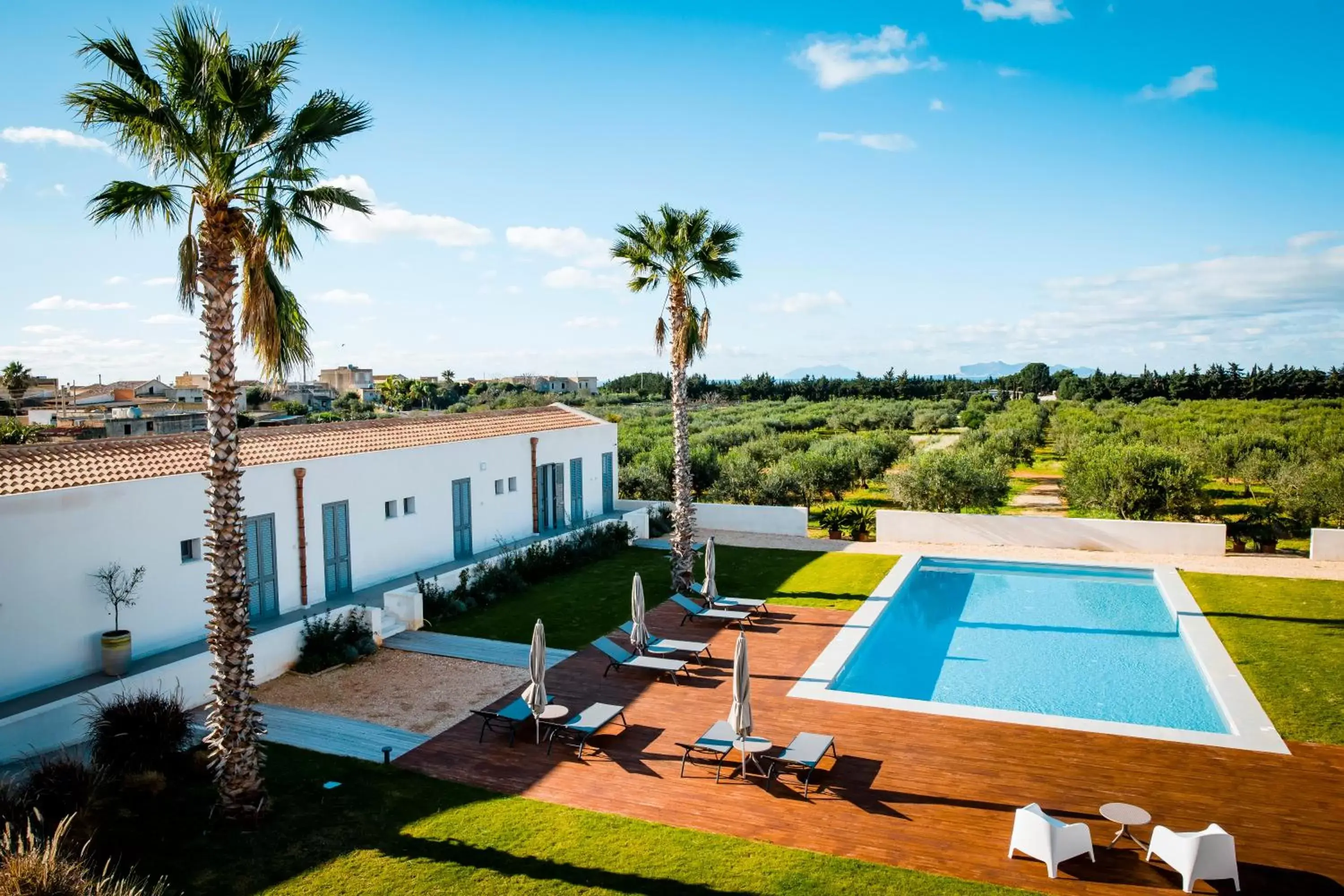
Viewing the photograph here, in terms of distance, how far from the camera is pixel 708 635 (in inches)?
548

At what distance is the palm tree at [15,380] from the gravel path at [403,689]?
55.7 meters

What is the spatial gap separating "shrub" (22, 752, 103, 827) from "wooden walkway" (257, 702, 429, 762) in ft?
6.53

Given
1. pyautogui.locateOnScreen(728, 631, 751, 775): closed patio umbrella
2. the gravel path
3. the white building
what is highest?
the white building

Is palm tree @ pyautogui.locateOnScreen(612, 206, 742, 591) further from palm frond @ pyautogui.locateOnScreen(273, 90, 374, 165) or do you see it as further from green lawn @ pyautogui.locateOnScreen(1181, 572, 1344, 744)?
green lawn @ pyautogui.locateOnScreen(1181, 572, 1344, 744)

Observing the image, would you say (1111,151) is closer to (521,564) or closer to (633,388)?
(521,564)

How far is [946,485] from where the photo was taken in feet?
74.9

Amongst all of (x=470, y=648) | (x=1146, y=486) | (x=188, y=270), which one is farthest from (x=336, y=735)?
(x=1146, y=486)

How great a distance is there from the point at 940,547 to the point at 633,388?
239 ft

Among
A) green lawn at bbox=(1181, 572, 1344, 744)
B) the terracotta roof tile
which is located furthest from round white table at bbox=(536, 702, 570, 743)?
green lawn at bbox=(1181, 572, 1344, 744)

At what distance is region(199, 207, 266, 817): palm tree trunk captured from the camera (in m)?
7.23

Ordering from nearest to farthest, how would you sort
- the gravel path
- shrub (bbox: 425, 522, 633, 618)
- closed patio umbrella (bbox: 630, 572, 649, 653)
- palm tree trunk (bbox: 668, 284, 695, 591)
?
the gravel path, closed patio umbrella (bbox: 630, 572, 649, 653), shrub (bbox: 425, 522, 633, 618), palm tree trunk (bbox: 668, 284, 695, 591)

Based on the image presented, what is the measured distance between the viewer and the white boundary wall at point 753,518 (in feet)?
74.3

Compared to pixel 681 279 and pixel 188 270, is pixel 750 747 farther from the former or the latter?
pixel 681 279

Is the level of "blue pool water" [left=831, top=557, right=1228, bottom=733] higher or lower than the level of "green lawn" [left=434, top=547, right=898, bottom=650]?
lower
